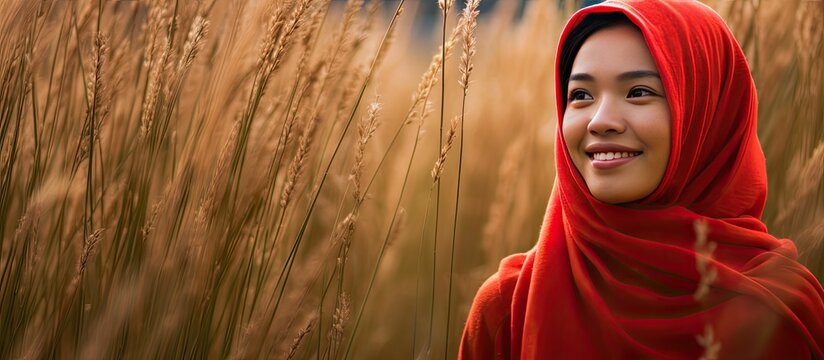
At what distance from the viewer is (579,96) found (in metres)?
1.64

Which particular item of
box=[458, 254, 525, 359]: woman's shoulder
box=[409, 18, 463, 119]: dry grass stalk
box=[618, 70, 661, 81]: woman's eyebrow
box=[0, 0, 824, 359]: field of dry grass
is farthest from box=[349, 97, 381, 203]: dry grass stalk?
box=[618, 70, 661, 81]: woman's eyebrow

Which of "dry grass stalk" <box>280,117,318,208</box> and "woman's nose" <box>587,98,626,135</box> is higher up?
"woman's nose" <box>587,98,626,135</box>

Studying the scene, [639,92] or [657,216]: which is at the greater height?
[639,92]

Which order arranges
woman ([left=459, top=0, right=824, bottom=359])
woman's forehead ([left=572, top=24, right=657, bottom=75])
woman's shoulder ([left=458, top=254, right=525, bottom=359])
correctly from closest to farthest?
1. woman ([left=459, top=0, right=824, bottom=359])
2. woman's forehead ([left=572, top=24, right=657, bottom=75])
3. woman's shoulder ([left=458, top=254, right=525, bottom=359])

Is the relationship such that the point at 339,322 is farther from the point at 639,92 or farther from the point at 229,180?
the point at 639,92

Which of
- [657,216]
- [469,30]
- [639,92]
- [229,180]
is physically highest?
[469,30]

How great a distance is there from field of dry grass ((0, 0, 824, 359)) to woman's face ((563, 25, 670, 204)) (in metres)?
0.24

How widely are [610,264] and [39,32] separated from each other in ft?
4.07

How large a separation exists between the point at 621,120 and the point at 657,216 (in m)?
0.18

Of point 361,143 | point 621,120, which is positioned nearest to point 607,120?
point 621,120

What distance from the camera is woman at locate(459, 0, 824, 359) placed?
4.77 feet

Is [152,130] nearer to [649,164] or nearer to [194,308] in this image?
[194,308]

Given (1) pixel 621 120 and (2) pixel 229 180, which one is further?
(2) pixel 229 180

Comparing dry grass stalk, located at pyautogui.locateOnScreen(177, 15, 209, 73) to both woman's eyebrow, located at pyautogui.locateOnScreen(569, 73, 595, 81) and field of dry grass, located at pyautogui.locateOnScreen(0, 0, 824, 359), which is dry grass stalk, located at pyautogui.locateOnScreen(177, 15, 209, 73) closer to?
field of dry grass, located at pyautogui.locateOnScreen(0, 0, 824, 359)
